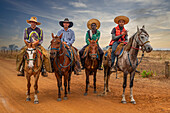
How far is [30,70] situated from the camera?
621cm

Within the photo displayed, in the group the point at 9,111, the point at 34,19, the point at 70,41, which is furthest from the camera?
the point at 70,41

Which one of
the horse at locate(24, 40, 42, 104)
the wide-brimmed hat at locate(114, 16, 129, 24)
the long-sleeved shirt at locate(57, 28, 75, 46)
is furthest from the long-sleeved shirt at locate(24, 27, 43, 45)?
the wide-brimmed hat at locate(114, 16, 129, 24)

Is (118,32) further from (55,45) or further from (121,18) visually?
(55,45)

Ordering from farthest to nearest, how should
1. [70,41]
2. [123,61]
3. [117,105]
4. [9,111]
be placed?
[70,41] < [123,61] < [117,105] < [9,111]

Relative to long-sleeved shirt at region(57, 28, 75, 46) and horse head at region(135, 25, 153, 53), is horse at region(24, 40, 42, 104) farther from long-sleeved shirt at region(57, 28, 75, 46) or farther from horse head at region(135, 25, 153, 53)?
horse head at region(135, 25, 153, 53)

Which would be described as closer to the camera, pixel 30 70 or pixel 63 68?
pixel 30 70

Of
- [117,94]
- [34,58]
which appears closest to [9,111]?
[34,58]

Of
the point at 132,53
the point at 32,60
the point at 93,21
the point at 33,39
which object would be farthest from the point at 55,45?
the point at 132,53

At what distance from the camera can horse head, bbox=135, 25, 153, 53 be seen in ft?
18.9

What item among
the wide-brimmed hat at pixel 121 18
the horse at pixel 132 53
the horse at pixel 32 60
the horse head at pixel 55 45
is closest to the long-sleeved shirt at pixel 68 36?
the horse head at pixel 55 45

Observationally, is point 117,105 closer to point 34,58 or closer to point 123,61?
point 123,61

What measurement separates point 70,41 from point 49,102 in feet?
12.0

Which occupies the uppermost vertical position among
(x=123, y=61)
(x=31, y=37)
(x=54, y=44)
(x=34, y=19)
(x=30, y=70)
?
(x=34, y=19)

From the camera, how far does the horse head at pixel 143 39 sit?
575 centimetres
